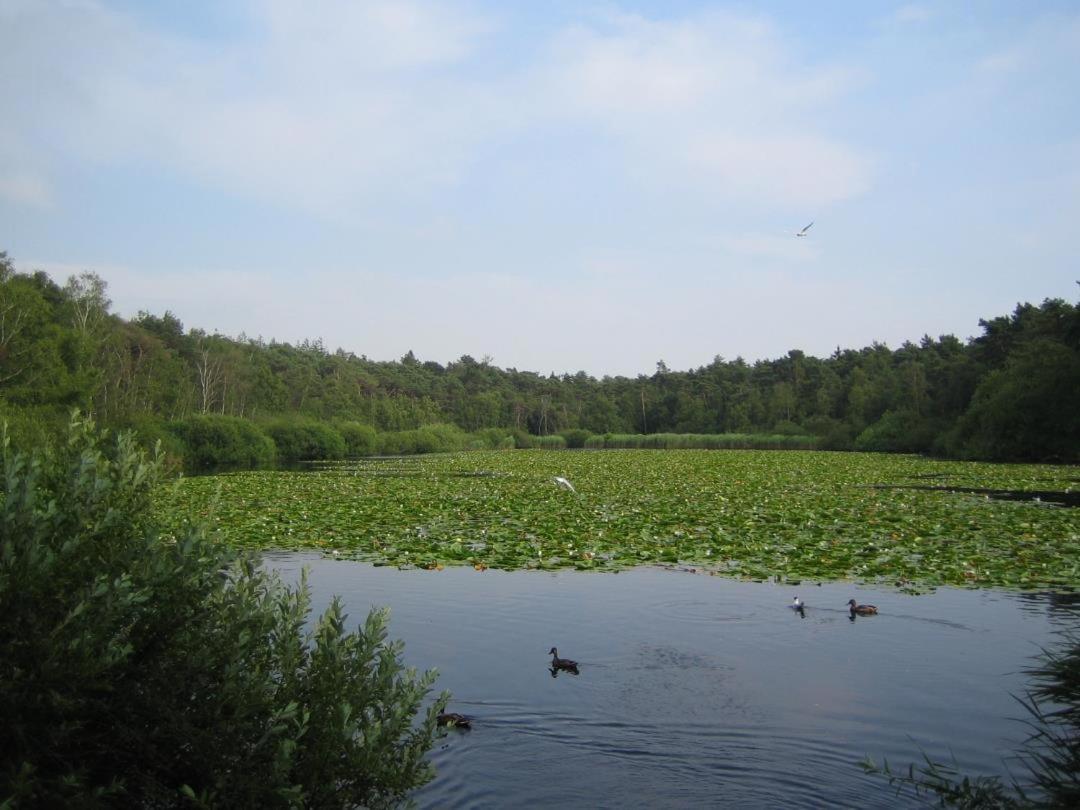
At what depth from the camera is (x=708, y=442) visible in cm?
7431

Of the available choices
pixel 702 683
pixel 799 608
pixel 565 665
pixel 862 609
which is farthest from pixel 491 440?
pixel 702 683

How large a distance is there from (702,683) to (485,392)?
101 meters

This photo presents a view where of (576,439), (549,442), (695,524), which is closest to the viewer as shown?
(695,524)

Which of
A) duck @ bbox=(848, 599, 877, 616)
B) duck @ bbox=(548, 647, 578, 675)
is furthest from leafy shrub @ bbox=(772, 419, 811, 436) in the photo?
duck @ bbox=(548, 647, 578, 675)

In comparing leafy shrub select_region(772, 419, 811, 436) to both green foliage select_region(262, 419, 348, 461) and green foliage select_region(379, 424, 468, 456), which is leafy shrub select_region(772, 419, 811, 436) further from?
green foliage select_region(262, 419, 348, 461)

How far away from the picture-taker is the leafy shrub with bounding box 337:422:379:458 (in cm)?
6128

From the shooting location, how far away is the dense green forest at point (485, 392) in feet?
130

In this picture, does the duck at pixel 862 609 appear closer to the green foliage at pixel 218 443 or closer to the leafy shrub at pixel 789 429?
the green foliage at pixel 218 443

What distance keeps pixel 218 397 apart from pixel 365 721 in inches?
2817

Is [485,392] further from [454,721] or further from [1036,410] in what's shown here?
[454,721]

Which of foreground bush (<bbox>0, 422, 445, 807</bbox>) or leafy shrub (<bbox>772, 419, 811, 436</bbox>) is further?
leafy shrub (<bbox>772, 419, 811, 436</bbox>)

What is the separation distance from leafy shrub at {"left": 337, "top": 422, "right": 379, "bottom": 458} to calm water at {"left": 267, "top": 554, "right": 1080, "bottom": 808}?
163 ft

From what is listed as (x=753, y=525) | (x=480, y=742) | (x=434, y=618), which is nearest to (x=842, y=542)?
(x=753, y=525)

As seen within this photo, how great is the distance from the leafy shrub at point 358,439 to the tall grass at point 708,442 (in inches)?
954
